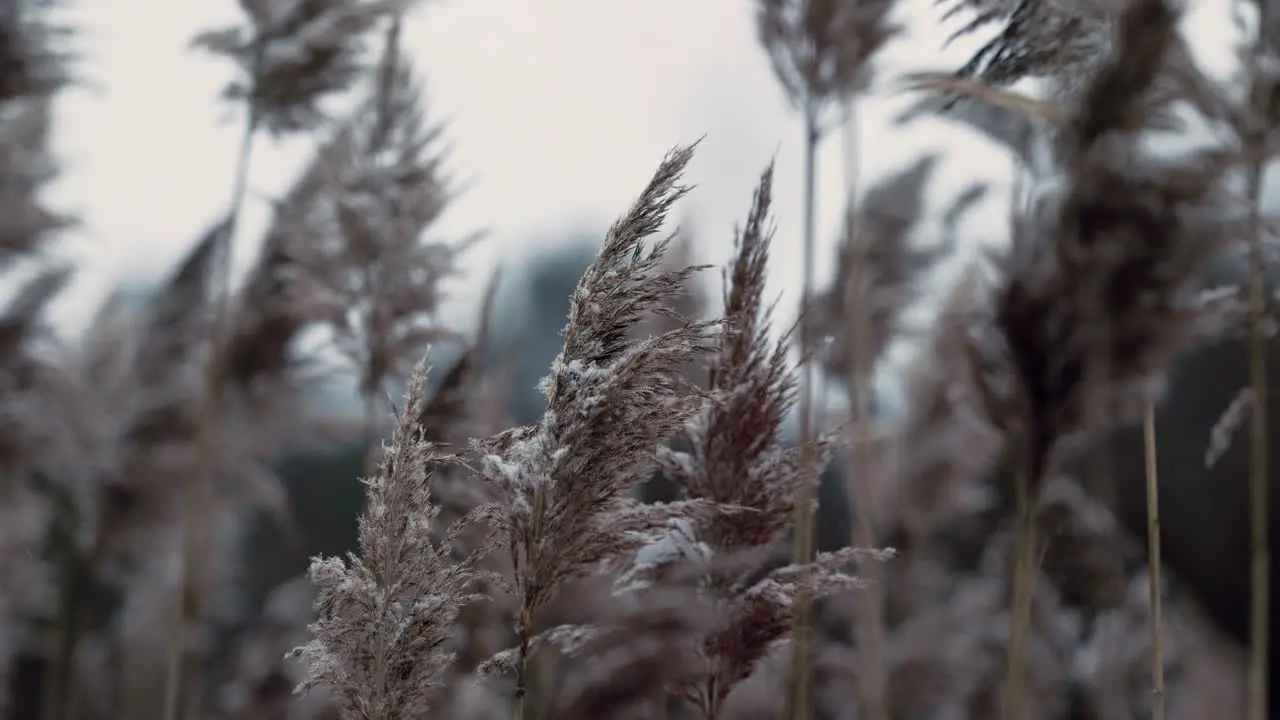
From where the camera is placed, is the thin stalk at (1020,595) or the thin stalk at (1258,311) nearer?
the thin stalk at (1020,595)

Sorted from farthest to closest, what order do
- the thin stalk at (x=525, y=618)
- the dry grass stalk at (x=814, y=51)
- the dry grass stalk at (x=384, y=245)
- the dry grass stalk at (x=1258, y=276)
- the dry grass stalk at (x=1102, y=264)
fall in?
the dry grass stalk at (x=384, y=245) → the dry grass stalk at (x=814, y=51) → the dry grass stalk at (x=1258, y=276) → the dry grass stalk at (x=1102, y=264) → the thin stalk at (x=525, y=618)

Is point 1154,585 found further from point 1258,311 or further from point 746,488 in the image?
point 746,488

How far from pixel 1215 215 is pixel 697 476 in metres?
0.93

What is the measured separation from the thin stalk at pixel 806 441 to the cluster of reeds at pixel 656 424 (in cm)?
2

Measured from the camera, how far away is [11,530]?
573 cm

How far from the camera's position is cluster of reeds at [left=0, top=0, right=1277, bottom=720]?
5.52ft

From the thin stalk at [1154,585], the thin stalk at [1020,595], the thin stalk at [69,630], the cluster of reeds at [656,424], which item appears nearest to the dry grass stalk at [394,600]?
the cluster of reeds at [656,424]

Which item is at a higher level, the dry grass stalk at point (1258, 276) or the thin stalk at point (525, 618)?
the dry grass stalk at point (1258, 276)

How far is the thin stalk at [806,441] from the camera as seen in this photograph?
221 centimetres

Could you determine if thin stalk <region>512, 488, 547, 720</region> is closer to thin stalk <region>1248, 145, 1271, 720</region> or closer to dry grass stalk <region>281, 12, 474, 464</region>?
thin stalk <region>1248, 145, 1271, 720</region>

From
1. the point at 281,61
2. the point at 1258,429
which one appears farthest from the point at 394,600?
the point at 281,61

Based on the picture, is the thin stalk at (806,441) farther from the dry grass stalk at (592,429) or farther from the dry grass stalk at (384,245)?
the dry grass stalk at (384,245)

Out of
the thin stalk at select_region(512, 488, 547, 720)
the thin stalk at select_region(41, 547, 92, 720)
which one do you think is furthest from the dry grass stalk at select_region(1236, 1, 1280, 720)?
the thin stalk at select_region(41, 547, 92, 720)

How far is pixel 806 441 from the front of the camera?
2.12 metres
